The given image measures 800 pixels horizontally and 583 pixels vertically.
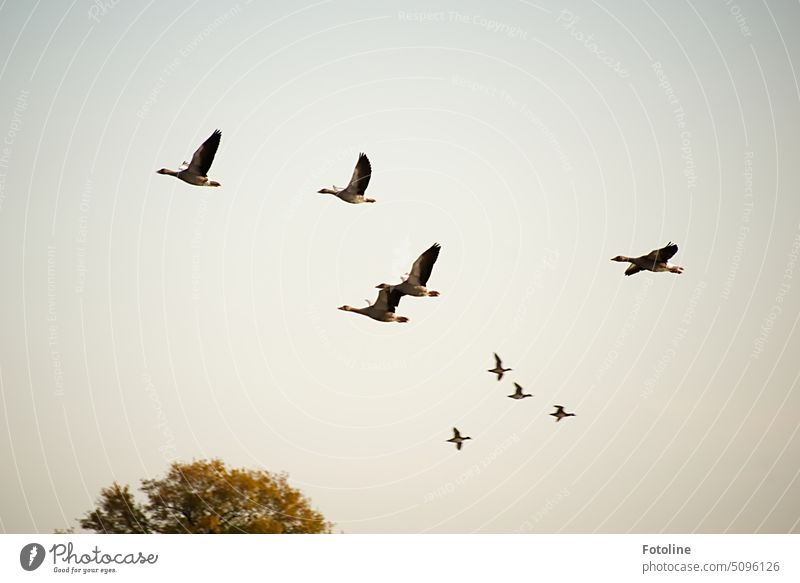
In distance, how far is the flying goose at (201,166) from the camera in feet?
185

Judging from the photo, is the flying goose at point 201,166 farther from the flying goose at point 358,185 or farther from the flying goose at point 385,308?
the flying goose at point 385,308

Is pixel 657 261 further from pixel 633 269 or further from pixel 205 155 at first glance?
pixel 205 155

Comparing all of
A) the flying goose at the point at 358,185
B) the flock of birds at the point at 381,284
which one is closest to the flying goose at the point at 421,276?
the flock of birds at the point at 381,284

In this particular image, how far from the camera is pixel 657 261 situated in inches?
2420

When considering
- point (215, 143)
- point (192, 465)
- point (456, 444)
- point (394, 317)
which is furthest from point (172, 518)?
point (215, 143)

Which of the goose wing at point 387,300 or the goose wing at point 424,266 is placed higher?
the goose wing at point 387,300

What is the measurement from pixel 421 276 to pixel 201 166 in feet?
31.1

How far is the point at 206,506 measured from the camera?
250 feet
